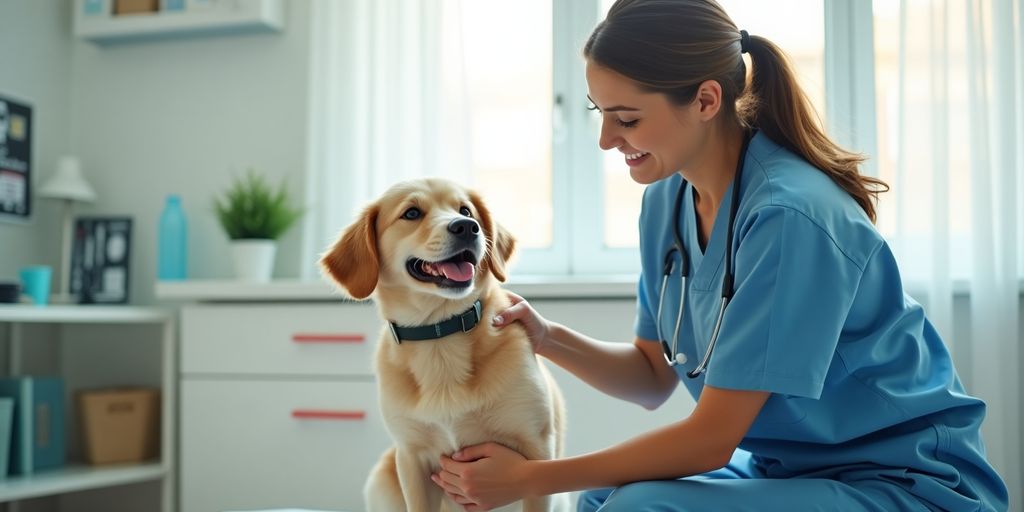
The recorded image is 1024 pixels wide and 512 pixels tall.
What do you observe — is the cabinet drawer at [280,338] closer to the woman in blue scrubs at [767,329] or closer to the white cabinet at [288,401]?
the white cabinet at [288,401]

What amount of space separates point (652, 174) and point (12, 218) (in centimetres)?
248

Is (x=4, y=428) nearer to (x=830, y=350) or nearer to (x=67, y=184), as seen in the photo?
(x=67, y=184)

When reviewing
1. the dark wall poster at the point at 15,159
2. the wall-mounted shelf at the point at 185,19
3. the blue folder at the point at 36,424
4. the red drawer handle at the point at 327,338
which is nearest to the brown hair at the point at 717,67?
the red drawer handle at the point at 327,338

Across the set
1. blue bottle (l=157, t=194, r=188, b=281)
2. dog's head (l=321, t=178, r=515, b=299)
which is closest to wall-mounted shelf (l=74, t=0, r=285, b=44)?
blue bottle (l=157, t=194, r=188, b=281)

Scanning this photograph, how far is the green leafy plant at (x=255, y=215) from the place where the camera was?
2.75m

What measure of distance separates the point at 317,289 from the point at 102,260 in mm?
1033

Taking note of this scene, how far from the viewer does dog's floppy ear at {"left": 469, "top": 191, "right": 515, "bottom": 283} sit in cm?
153

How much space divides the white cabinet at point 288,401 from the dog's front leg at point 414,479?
91 centimetres

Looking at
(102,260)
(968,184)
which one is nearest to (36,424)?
(102,260)

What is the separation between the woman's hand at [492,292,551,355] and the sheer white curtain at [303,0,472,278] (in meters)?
1.22

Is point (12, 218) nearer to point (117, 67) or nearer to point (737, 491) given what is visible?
point (117, 67)

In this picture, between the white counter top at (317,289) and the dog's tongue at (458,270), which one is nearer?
the dog's tongue at (458,270)

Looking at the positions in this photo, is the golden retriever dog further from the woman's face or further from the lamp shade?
the lamp shade

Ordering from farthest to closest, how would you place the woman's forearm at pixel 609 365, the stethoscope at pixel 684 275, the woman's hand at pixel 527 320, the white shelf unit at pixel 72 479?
the white shelf unit at pixel 72 479, the woman's forearm at pixel 609 365, the woman's hand at pixel 527 320, the stethoscope at pixel 684 275
